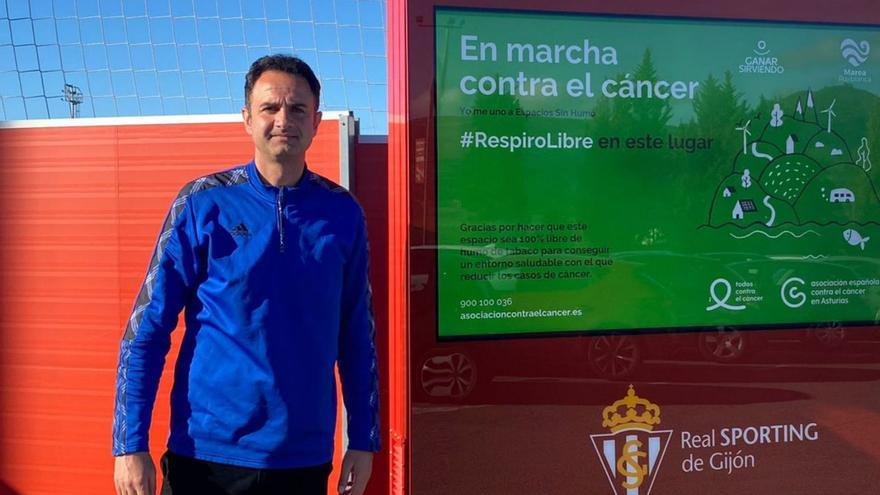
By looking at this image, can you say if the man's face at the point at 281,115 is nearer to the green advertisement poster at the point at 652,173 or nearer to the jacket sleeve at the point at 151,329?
the jacket sleeve at the point at 151,329

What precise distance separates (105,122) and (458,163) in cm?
187

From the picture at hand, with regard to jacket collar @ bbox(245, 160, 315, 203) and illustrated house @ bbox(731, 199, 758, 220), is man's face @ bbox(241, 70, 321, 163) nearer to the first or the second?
jacket collar @ bbox(245, 160, 315, 203)

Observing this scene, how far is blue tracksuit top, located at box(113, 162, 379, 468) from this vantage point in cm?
185

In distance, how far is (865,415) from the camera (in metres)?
2.58

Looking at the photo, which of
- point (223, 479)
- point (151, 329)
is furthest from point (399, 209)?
point (223, 479)

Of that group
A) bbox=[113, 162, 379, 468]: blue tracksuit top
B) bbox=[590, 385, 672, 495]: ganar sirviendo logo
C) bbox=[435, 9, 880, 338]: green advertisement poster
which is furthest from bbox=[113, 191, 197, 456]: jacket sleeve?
bbox=[590, 385, 672, 495]: ganar sirviendo logo

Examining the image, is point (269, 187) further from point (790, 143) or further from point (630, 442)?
point (790, 143)

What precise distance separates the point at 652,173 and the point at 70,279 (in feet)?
8.51

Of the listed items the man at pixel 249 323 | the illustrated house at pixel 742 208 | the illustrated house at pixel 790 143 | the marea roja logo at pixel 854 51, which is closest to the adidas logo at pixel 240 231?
the man at pixel 249 323

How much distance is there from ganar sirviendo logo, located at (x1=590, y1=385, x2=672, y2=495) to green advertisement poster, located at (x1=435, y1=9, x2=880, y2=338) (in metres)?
0.28

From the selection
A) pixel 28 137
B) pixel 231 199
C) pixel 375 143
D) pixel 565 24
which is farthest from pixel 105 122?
pixel 565 24

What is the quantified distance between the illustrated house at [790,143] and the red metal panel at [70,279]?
2504 mm

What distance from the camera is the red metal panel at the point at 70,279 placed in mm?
3242

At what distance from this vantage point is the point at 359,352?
2102mm
